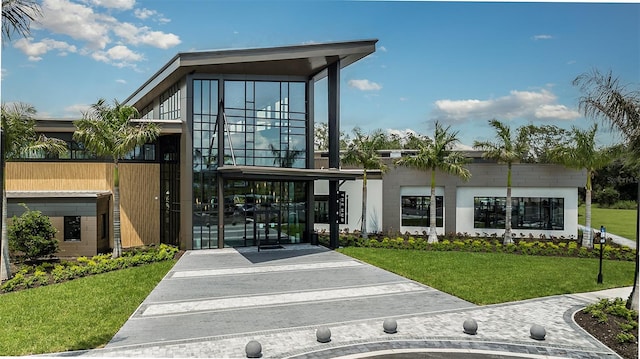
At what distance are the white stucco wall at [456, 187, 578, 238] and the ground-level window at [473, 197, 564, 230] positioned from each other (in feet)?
0.67

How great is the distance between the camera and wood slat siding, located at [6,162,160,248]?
23.0 metres

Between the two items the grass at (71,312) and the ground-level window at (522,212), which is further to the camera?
the ground-level window at (522,212)

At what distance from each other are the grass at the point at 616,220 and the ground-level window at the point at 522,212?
5687 mm

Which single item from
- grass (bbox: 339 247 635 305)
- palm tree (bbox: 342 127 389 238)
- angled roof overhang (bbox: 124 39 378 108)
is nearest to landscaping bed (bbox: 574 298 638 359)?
grass (bbox: 339 247 635 305)

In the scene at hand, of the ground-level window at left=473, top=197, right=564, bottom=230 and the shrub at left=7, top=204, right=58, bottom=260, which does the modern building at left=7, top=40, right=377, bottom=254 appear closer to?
the shrub at left=7, top=204, right=58, bottom=260

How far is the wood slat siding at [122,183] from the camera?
23.0 metres

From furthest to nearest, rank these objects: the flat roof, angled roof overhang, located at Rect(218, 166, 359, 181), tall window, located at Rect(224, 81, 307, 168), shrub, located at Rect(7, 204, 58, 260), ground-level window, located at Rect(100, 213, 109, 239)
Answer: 1. tall window, located at Rect(224, 81, 307, 168)
2. ground-level window, located at Rect(100, 213, 109, 239)
3. the flat roof
4. angled roof overhang, located at Rect(218, 166, 359, 181)
5. shrub, located at Rect(7, 204, 58, 260)

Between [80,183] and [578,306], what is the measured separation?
22.2 m

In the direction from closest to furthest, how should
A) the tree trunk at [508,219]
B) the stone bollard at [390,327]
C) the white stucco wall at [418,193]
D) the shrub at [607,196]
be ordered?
the stone bollard at [390,327], the tree trunk at [508,219], the white stucco wall at [418,193], the shrub at [607,196]

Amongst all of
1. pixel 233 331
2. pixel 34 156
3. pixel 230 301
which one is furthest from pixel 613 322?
pixel 34 156

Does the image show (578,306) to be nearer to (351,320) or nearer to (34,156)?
(351,320)

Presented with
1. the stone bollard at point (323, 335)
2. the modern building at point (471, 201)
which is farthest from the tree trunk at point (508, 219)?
the stone bollard at point (323, 335)

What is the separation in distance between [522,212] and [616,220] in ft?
50.8

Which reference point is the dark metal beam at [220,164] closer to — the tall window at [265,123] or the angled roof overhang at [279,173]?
the tall window at [265,123]
